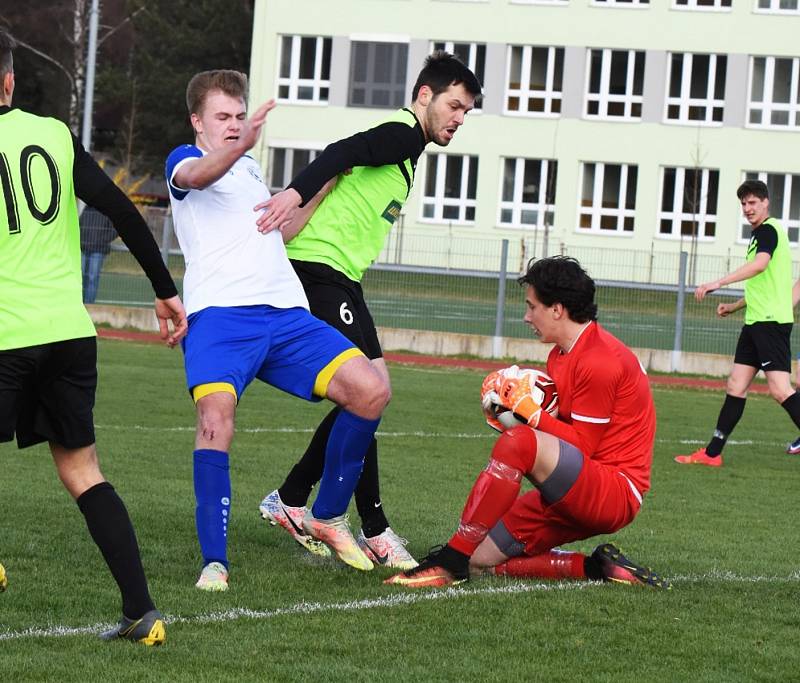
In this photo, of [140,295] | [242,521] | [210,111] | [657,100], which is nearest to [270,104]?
[210,111]

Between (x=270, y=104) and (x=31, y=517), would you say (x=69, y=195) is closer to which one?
(x=270, y=104)

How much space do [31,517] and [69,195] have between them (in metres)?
2.97

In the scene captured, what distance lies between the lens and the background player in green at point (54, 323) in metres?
4.99

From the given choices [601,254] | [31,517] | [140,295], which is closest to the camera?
[31,517]

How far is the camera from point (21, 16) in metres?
62.0

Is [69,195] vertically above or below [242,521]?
above

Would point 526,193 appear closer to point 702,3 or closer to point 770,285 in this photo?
point 702,3

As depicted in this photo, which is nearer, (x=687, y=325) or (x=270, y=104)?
(x=270, y=104)

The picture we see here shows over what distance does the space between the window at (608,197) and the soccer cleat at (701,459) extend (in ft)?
109

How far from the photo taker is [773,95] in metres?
44.1

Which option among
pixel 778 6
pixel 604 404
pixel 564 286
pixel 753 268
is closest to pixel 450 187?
pixel 778 6

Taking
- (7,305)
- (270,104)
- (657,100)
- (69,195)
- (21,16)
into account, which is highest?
(21,16)

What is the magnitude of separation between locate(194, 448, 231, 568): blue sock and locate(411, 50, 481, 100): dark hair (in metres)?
2.01

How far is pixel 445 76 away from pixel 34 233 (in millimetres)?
2509
